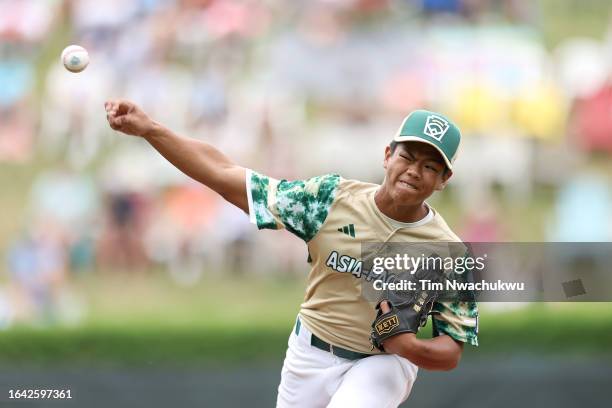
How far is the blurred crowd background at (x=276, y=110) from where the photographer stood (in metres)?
13.5

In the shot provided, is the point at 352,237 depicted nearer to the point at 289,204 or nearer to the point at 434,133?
the point at 289,204

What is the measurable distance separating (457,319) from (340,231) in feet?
2.02

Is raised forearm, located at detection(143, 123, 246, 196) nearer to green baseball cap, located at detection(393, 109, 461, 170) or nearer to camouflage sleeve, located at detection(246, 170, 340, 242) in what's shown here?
camouflage sleeve, located at detection(246, 170, 340, 242)

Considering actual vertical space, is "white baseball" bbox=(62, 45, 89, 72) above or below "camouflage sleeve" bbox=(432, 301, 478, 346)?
above

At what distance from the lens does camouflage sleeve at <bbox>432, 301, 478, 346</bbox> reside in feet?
15.3

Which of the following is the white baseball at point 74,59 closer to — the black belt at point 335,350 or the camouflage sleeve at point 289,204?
the camouflage sleeve at point 289,204

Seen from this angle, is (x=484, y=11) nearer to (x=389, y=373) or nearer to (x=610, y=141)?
(x=610, y=141)

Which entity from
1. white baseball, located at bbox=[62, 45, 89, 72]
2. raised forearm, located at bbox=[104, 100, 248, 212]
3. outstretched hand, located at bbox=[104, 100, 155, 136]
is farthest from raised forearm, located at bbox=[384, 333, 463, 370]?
white baseball, located at bbox=[62, 45, 89, 72]

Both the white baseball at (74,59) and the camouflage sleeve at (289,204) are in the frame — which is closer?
the camouflage sleeve at (289,204)

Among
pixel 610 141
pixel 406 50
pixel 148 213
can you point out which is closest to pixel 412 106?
pixel 406 50

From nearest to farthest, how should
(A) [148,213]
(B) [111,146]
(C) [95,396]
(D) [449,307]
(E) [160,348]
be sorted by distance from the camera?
(D) [449,307] < (C) [95,396] < (E) [160,348] < (A) [148,213] < (B) [111,146]

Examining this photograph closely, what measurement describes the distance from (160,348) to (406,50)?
228 inches

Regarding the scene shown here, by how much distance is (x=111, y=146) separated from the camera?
14.3 meters

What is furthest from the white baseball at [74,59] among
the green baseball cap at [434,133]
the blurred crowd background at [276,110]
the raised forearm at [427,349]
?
the blurred crowd background at [276,110]
